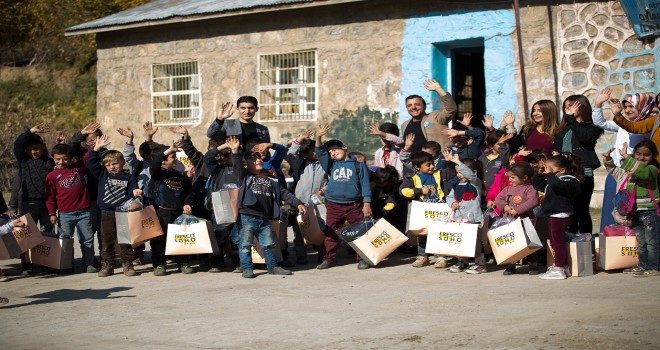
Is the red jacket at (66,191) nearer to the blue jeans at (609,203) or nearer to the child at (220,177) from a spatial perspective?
the child at (220,177)

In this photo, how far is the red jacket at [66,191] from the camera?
1048 cm

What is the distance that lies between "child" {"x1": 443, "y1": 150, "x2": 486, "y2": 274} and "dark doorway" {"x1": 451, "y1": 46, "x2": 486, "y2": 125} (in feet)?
26.4

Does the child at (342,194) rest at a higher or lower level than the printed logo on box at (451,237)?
higher

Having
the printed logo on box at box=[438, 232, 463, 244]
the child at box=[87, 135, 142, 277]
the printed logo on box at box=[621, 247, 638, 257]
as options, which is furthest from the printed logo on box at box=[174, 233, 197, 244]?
the printed logo on box at box=[621, 247, 638, 257]

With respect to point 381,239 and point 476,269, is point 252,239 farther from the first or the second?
point 476,269

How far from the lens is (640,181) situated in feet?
28.9

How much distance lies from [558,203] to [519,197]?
0.55 m

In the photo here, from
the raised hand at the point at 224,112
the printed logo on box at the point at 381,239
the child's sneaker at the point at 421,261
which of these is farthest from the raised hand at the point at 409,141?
the raised hand at the point at 224,112

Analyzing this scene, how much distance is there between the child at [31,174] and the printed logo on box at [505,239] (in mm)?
5319

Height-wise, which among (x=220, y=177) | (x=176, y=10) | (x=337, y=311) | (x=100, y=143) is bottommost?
(x=337, y=311)

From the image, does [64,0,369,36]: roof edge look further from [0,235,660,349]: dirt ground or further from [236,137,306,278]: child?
[0,235,660,349]: dirt ground

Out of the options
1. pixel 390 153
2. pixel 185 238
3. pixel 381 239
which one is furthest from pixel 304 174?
pixel 185 238

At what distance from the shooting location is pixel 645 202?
28.7 ft

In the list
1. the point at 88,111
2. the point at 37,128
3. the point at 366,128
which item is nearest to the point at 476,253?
the point at 37,128
